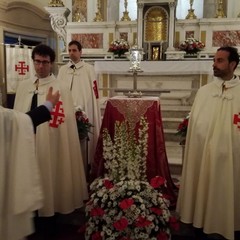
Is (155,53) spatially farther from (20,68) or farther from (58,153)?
→ (58,153)

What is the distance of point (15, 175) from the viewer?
191 centimetres

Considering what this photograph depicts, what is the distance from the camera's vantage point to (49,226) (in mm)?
3223

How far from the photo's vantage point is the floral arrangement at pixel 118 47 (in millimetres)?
7605

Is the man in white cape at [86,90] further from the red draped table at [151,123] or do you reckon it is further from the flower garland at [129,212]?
the flower garland at [129,212]

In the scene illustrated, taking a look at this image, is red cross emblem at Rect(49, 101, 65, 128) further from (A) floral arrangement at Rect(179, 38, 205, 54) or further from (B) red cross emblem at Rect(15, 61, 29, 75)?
(B) red cross emblem at Rect(15, 61, 29, 75)

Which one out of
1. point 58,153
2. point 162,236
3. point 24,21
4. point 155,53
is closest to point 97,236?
point 162,236

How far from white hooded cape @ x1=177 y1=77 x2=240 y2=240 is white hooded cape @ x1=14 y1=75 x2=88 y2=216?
1133mm

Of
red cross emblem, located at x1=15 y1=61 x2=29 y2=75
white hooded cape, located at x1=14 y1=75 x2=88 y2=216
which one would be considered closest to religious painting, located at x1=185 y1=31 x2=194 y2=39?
red cross emblem, located at x1=15 y1=61 x2=29 y2=75

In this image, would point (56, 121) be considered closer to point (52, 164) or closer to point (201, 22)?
point (52, 164)

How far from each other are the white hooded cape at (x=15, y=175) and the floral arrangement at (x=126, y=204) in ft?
2.60

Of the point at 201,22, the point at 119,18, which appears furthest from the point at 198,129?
the point at 119,18

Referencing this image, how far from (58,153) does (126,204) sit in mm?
1016

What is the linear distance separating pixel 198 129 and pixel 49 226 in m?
1.79

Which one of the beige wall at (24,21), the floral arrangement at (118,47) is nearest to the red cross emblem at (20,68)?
the beige wall at (24,21)
